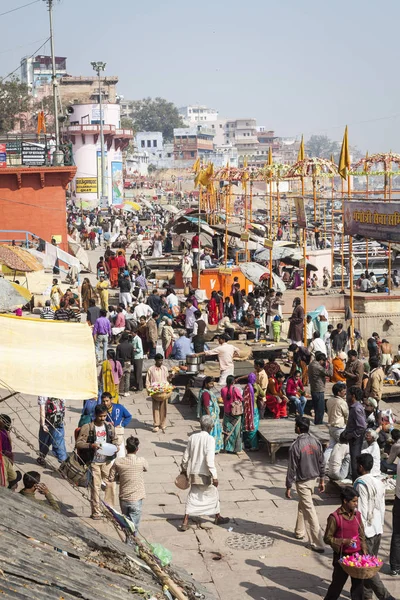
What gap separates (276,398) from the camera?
1258cm

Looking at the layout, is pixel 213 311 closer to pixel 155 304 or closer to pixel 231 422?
pixel 155 304

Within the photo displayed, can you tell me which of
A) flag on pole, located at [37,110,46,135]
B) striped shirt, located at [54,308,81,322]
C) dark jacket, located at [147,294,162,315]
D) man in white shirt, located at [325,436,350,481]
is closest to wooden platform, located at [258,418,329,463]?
man in white shirt, located at [325,436,350,481]

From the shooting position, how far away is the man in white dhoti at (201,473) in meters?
8.80

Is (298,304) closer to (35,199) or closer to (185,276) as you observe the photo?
(185,276)

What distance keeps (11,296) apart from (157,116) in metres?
153

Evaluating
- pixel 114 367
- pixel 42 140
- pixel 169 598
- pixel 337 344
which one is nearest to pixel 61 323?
pixel 169 598

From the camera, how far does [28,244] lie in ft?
84.4

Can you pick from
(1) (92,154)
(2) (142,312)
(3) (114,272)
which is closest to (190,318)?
(2) (142,312)

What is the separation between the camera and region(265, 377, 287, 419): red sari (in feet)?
41.3

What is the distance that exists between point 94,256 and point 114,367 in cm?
2272

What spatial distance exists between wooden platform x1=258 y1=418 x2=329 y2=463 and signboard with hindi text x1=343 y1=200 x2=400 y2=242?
4.74m

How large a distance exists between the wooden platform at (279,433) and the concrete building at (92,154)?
55.9m

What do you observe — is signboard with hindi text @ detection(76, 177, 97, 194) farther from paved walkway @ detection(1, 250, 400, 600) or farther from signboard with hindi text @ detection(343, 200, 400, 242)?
paved walkway @ detection(1, 250, 400, 600)

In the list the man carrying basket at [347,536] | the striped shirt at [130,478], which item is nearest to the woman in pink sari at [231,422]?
the striped shirt at [130,478]
